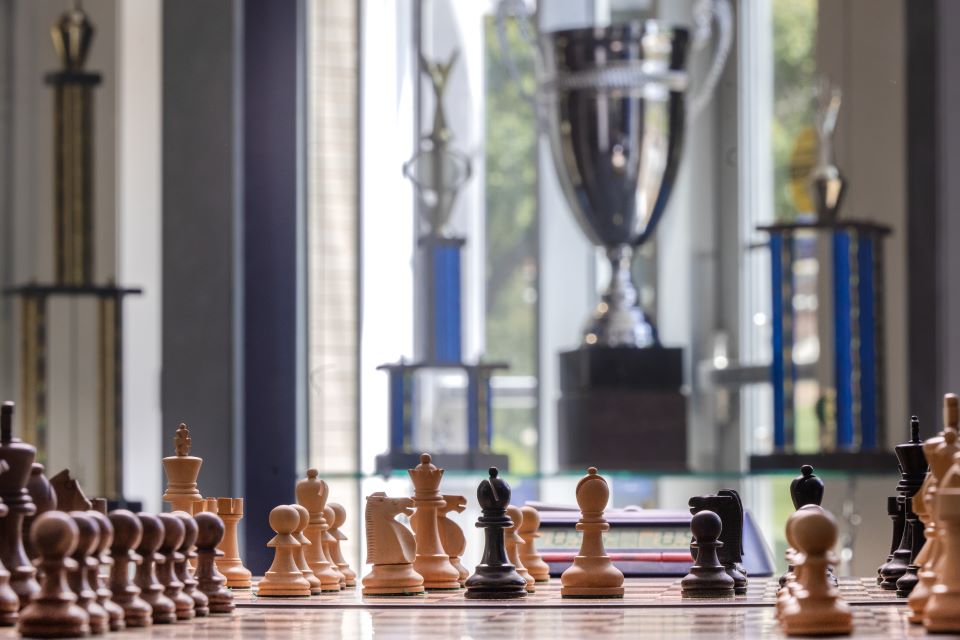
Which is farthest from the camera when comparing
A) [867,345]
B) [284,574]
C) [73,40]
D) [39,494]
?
[73,40]

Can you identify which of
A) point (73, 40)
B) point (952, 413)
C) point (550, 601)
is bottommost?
point (550, 601)

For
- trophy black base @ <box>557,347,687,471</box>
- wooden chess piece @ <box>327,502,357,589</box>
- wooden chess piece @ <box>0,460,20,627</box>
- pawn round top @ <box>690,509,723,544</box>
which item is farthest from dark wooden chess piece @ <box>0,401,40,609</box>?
trophy black base @ <box>557,347,687,471</box>

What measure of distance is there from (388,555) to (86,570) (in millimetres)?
317

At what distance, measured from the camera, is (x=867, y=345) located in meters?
2.11

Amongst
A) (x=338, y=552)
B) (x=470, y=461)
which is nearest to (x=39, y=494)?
(x=338, y=552)

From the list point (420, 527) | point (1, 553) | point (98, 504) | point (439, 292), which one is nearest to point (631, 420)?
point (439, 292)

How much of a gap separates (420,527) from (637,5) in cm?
220

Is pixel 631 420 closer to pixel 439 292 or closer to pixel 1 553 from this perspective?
pixel 439 292

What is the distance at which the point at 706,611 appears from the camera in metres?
1.02

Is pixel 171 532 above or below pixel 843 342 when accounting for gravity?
below

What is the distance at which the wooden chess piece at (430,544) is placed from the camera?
1162 millimetres

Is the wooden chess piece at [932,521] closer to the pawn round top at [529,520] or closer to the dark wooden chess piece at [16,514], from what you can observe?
the pawn round top at [529,520]

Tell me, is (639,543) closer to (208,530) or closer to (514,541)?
(514,541)

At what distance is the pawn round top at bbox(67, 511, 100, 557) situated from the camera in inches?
33.6
